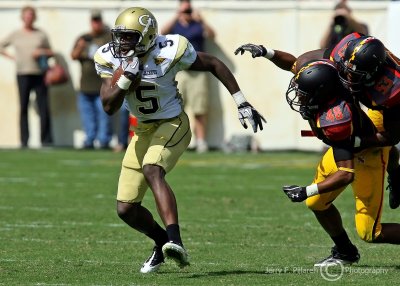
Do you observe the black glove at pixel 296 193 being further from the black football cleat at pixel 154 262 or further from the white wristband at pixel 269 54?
the white wristband at pixel 269 54

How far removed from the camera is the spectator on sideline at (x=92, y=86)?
13.6 meters

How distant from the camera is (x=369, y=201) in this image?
6.21 metres

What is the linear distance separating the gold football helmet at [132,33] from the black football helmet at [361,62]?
3.55 feet

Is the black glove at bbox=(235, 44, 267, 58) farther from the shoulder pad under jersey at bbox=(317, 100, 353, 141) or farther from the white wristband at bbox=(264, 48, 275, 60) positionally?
the shoulder pad under jersey at bbox=(317, 100, 353, 141)

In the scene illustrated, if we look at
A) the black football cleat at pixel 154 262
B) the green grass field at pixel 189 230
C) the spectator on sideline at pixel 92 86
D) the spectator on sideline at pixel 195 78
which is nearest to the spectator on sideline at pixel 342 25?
the green grass field at pixel 189 230

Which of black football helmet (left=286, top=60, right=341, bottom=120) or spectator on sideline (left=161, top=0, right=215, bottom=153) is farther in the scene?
spectator on sideline (left=161, top=0, right=215, bottom=153)

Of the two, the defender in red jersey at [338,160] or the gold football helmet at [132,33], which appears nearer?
the defender in red jersey at [338,160]

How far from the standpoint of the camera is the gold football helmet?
6.14 m

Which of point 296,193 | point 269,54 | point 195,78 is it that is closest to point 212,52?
point 195,78

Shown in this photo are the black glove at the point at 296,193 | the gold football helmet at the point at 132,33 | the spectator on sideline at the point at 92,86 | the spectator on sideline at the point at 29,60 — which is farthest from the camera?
the spectator on sideline at the point at 29,60

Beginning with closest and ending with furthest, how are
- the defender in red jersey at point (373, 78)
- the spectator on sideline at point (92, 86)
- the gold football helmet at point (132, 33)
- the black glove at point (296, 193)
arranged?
the black glove at point (296, 193) < the defender in red jersey at point (373, 78) < the gold football helmet at point (132, 33) < the spectator on sideline at point (92, 86)

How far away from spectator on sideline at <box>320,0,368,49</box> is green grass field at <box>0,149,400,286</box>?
1466 millimetres

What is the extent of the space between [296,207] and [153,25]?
10.8ft

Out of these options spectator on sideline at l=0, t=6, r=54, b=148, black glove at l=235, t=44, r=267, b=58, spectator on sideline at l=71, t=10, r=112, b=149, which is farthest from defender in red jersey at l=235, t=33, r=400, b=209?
spectator on sideline at l=0, t=6, r=54, b=148
